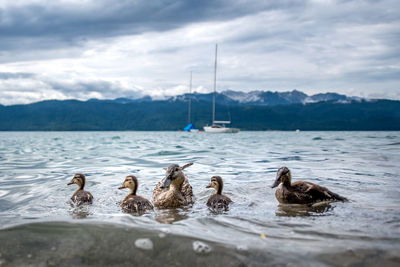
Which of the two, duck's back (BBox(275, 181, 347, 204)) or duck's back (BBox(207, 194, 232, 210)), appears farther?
duck's back (BBox(275, 181, 347, 204))

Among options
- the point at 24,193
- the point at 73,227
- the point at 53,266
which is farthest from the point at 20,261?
the point at 24,193

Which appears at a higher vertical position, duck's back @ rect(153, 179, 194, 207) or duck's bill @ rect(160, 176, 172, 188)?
duck's bill @ rect(160, 176, 172, 188)

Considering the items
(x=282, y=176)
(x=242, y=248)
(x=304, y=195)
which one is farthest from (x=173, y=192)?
(x=242, y=248)

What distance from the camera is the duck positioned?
741 cm

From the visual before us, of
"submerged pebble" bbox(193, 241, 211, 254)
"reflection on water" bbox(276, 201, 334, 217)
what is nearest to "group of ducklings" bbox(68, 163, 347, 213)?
"reflection on water" bbox(276, 201, 334, 217)

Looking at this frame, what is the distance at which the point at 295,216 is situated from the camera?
6191mm

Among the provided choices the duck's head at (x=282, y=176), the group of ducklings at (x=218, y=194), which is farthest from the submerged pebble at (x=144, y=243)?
the duck's head at (x=282, y=176)

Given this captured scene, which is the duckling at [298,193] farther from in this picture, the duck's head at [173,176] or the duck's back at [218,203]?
the duck's head at [173,176]

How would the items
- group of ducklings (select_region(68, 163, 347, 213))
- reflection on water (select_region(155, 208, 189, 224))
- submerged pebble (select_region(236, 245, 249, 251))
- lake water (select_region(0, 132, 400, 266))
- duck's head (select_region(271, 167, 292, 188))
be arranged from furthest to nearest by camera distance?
duck's head (select_region(271, 167, 292, 188)) < group of ducklings (select_region(68, 163, 347, 213)) < reflection on water (select_region(155, 208, 189, 224)) < submerged pebble (select_region(236, 245, 249, 251)) < lake water (select_region(0, 132, 400, 266))

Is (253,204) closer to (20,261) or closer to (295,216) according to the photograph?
(295,216)

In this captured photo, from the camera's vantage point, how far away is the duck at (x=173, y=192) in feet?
24.3

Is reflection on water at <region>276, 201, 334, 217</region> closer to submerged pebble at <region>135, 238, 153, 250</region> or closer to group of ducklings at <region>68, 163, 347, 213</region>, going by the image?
group of ducklings at <region>68, 163, 347, 213</region>

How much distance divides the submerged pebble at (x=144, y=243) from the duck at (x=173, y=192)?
2676 mm

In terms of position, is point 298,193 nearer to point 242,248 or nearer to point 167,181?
point 167,181
